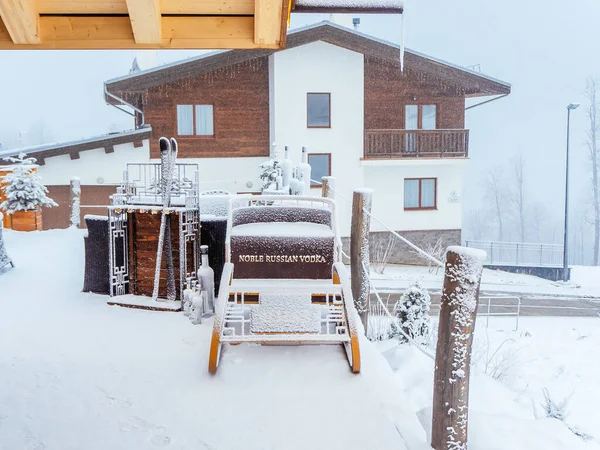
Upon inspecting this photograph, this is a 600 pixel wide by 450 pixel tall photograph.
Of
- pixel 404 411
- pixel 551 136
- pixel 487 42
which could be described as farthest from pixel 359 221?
pixel 487 42

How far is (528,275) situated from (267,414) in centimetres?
2021

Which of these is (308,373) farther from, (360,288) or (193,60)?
(193,60)

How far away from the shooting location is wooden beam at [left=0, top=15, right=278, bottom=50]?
422cm

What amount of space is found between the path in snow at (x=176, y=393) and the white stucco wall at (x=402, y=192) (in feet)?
44.7

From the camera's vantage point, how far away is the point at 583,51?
12656 cm

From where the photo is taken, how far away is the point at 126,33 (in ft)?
14.0

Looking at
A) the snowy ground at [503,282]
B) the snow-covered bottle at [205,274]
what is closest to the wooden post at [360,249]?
the snow-covered bottle at [205,274]

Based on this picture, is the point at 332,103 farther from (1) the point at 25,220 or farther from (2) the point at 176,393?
(2) the point at 176,393

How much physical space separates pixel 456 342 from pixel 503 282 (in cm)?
1587

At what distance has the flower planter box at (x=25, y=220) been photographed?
1275cm

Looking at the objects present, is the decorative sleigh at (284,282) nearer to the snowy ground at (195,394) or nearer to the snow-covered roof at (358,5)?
the snowy ground at (195,394)

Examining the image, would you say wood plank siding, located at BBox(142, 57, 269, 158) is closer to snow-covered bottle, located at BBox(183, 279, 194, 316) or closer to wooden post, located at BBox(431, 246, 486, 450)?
snow-covered bottle, located at BBox(183, 279, 194, 316)

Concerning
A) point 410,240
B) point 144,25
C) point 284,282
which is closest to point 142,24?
point 144,25

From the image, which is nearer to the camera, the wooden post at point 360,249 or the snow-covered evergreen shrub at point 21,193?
the wooden post at point 360,249
